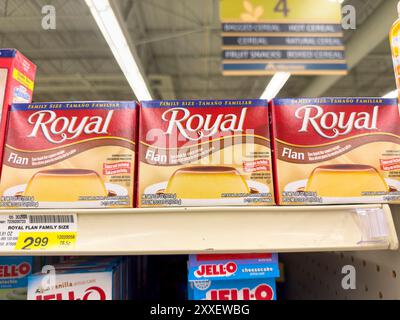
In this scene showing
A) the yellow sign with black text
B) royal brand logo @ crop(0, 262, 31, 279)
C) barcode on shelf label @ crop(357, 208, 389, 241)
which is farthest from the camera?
the yellow sign with black text

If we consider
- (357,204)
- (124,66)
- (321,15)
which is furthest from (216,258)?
(124,66)

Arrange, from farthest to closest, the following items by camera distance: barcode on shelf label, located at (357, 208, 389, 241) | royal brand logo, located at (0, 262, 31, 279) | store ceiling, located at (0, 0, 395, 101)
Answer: store ceiling, located at (0, 0, 395, 101)
royal brand logo, located at (0, 262, 31, 279)
barcode on shelf label, located at (357, 208, 389, 241)

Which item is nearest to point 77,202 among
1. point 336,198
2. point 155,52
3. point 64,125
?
point 64,125

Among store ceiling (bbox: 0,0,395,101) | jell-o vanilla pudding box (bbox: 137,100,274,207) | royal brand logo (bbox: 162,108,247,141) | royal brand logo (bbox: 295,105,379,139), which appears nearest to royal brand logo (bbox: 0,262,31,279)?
jell-o vanilla pudding box (bbox: 137,100,274,207)

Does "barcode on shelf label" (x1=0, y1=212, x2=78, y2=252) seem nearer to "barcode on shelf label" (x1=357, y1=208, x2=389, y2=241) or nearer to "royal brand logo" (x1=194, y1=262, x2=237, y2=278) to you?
"royal brand logo" (x1=194, y1=262, x2=237, y2=278)

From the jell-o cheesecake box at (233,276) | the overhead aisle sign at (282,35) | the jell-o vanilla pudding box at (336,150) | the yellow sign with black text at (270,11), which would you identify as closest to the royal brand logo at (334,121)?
the jell-o vanilla pudding box at (336,150)

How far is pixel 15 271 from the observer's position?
34.0 inches

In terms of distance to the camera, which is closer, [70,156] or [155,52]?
[70,156]

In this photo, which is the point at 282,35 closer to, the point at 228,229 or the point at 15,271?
the point at 228,229

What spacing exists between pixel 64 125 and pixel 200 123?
340 mm

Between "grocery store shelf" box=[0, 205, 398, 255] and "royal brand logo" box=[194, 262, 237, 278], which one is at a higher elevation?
"grocery store shelf" box=[0, 205, 398, 255]

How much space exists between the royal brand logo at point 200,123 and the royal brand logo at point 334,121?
6.1 inches

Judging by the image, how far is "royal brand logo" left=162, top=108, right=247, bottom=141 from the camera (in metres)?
0.77

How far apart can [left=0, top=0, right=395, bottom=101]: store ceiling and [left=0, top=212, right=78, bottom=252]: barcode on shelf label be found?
226 inches
